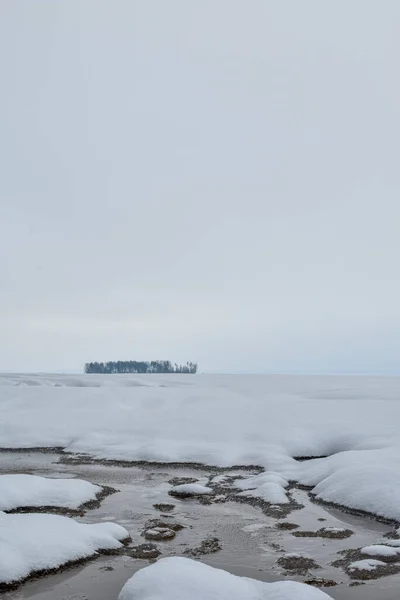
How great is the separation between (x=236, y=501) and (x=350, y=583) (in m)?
4.11

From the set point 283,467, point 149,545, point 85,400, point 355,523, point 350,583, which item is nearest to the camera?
point 350,583

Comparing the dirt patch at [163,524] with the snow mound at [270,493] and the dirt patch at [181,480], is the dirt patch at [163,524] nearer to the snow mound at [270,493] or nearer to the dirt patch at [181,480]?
the snow mound at [270,493]

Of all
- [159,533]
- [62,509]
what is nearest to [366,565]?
[159,533]

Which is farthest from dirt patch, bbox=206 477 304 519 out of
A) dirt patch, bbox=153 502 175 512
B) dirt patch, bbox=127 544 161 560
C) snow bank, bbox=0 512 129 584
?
snow bank, bbox=0 512 129 584

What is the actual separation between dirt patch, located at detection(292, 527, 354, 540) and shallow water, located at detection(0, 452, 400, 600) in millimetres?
114

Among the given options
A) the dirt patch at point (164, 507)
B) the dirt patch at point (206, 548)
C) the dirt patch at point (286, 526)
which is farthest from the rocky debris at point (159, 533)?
the dirt patch at point (286, 526)

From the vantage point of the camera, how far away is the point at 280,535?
7.54 metres

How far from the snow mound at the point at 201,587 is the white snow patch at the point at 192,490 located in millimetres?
4743

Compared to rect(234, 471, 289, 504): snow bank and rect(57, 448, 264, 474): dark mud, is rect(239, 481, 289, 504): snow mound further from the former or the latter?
rect(57, 448, 264, 474): dark mud

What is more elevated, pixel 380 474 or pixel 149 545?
pixel 380 474

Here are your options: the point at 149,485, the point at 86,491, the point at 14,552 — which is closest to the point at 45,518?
the point at 14,552

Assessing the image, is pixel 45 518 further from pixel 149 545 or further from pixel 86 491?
pixel 86 491

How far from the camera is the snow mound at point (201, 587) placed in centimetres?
506

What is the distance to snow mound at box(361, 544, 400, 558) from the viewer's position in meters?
6.63
